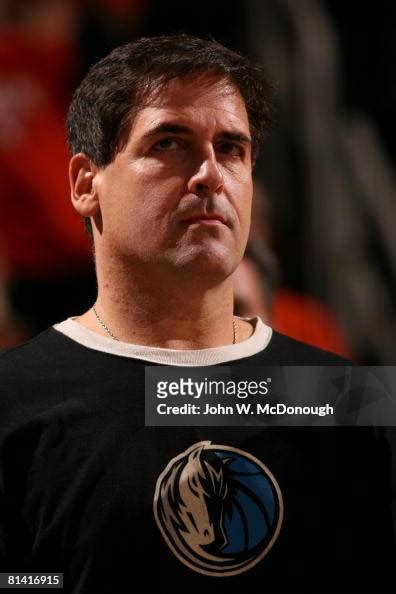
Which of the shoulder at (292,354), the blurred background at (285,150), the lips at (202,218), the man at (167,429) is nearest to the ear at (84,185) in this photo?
the man at (167,429)

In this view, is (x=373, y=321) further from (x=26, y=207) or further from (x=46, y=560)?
(x=46, y=560)

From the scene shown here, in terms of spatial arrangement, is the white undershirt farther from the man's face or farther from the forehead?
the forehead

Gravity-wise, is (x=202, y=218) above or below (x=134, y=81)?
below

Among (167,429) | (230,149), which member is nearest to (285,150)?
(230,149)

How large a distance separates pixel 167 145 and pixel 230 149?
0.22 feet

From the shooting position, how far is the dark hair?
2.87ft

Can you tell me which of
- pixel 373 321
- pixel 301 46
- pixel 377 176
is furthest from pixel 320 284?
pixel 301 46

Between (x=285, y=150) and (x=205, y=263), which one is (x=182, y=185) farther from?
(x=285, y=150)

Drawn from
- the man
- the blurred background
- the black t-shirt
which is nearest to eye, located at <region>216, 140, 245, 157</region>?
the man

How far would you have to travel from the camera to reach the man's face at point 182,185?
0.86 m

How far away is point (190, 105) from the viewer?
863mm

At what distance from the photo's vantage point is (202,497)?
2.77 ft

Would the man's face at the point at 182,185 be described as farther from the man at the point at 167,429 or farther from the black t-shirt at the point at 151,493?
the black t-shirt at the point at 151,493

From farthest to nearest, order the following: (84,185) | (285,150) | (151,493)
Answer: (285,150) < (84,185) < (151,493)
